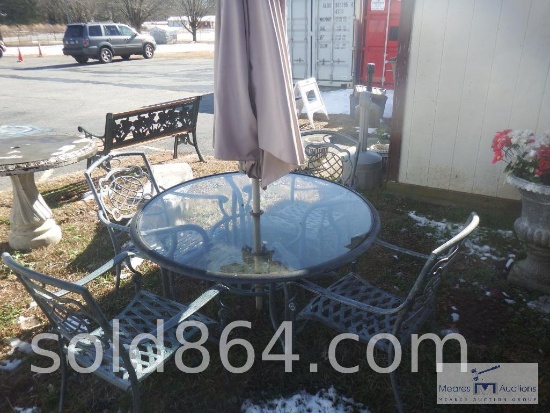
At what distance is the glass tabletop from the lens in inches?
90.4

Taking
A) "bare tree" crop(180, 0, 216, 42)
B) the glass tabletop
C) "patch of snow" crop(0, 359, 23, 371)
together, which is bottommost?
"patch of snow" crop(0, 359, 23, 371)

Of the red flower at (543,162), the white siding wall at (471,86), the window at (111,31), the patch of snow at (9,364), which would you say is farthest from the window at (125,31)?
the red flower at (543,162)

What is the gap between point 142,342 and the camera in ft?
7.47

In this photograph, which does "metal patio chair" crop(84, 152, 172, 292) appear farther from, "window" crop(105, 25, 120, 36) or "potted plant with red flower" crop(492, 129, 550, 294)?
"window" crop(105, 25, 120, 36)

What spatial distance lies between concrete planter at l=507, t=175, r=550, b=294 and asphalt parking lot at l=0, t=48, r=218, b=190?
15.5 feet

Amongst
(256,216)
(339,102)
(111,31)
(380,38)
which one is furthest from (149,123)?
(111,31)

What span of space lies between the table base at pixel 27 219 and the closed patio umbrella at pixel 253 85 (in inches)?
108

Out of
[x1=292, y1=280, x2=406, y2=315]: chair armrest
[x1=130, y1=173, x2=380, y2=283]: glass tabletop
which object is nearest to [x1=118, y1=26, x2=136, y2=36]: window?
[x1=130, y1=173, x2=380, y2=283]: glass tabletop

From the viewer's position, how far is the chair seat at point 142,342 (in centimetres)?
207

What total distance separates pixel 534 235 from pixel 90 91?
13325 mm

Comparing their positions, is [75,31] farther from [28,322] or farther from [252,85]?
[252,85]

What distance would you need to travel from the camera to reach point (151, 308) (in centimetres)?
255

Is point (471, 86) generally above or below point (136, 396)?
above

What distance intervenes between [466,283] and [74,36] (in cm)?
2281
